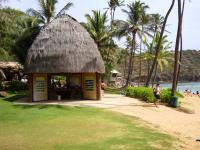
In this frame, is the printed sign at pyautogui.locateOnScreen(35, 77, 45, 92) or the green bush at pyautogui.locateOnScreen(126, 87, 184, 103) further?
the green bush at pyautogui.locateOnScreen(126, 87, 184, 103)

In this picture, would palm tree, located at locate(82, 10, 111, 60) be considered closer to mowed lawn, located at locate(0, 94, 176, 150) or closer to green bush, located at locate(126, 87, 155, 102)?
green bush, located at locate(126, 87, 155, 102)

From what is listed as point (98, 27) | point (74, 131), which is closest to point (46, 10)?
point (98, 27)

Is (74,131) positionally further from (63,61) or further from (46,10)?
(46,10)

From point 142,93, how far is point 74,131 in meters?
14.7

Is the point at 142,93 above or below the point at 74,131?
above

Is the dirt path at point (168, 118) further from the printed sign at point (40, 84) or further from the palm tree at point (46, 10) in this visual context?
the palm tree at point (46, 10)

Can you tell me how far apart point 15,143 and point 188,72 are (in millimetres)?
132900

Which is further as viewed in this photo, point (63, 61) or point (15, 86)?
point (15, 86)

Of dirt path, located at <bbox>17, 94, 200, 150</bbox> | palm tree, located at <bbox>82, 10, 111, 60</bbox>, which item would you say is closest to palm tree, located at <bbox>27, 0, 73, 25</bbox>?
palm tree, located at <bbox>82, 10, 111, 60</bbox>

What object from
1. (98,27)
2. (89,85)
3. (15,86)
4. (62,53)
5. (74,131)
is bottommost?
(74,131)

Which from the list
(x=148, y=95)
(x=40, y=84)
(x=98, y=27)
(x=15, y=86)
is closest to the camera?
(x=40, y=84)

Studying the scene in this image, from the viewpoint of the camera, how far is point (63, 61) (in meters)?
26.0

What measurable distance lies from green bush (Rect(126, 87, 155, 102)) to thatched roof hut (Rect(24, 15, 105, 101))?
369 cm

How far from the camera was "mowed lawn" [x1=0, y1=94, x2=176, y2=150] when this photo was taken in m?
13.3
